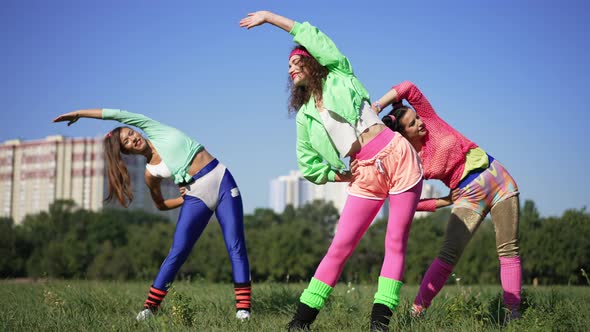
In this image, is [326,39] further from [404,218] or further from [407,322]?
[407,322]

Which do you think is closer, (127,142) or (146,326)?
(146,326)

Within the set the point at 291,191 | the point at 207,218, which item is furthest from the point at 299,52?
the point at 291,191

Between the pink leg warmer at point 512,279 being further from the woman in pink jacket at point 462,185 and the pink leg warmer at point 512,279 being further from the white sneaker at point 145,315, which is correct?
the white sneaker at point 145,315

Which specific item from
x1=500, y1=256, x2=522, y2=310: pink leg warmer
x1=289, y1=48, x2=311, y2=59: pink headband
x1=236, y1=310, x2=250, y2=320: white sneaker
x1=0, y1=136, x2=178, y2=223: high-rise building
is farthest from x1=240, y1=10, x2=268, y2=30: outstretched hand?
x1=0, y1=136, x2=178, y2=223: high-rise building

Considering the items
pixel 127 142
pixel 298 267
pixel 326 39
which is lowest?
pixel 298 267

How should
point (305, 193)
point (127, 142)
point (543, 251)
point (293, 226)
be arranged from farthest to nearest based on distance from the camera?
1. point (305, 193)
2. point (293, 226)
3. point (543, 251)
4. point (127, 142)

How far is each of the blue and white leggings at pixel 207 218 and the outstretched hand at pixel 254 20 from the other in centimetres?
155

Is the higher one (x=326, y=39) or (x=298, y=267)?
(x=326, y=39)

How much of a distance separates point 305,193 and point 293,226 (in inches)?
5022

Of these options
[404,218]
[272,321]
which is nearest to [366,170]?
[404,218]

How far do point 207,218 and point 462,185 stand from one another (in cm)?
222

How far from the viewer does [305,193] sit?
535 feet

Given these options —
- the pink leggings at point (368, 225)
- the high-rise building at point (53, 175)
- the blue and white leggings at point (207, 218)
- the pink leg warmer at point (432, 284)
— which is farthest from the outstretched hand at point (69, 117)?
the high-rise building at point (53, 175)

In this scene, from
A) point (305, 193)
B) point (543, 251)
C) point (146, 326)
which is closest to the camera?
point (146, 326)
